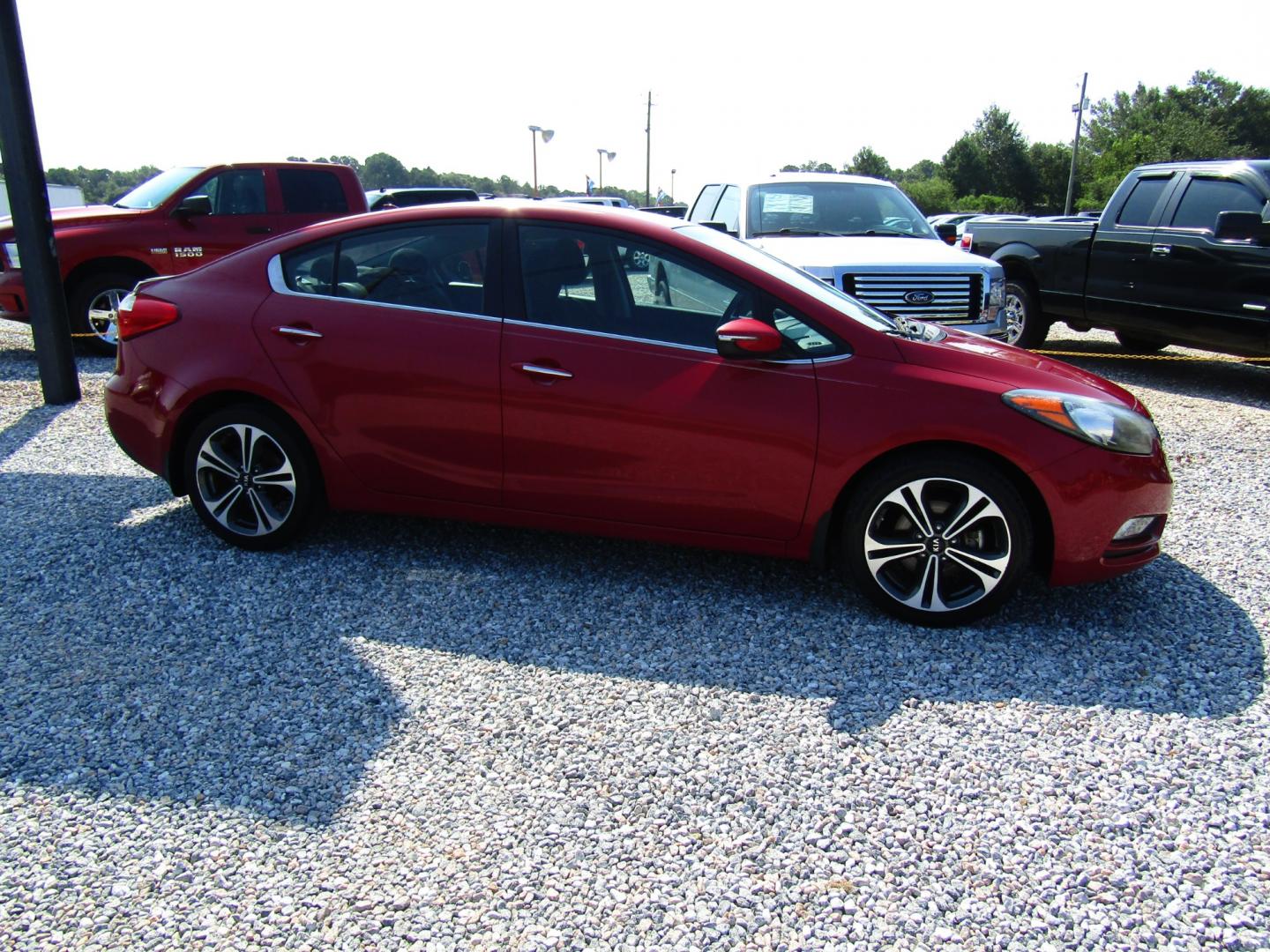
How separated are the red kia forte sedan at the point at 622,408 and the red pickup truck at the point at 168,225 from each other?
590 centimetres

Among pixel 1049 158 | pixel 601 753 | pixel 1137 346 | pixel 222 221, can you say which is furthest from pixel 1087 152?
pixel 601 753

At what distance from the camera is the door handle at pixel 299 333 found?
14.4ft

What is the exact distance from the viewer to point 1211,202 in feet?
30.1

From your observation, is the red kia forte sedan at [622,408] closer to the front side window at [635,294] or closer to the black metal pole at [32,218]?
the front side window at [635,294]

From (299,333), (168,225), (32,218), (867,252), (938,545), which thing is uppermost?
(32,218)

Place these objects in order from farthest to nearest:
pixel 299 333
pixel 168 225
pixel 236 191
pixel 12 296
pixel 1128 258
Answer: pixel 236 191 < pixel 168 225 < pixel 1128 258 < pixel 12 296 < pixel 299 333

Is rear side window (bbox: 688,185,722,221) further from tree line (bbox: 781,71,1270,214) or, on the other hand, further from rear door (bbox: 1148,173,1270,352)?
tree line (bbox: 781,71,1270,214)

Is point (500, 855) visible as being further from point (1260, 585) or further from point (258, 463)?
point (1260, 585)

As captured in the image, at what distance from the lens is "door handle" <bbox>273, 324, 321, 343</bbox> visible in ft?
14.4

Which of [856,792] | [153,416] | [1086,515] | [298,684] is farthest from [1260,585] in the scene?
[153,416]

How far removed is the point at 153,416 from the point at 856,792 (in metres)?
3.58

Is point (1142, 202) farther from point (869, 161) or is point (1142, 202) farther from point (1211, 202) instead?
point (869, 161)

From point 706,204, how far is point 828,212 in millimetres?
1873

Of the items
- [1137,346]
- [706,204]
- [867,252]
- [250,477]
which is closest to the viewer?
[250,477]
